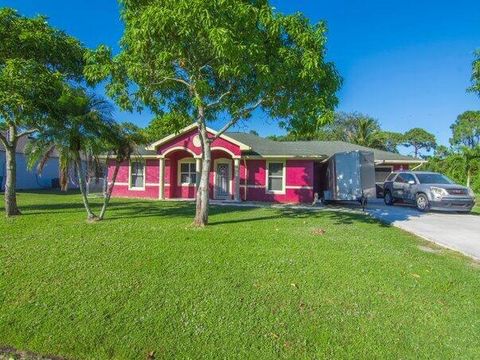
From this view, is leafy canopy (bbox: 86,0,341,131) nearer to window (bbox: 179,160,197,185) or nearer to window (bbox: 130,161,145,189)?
window (bbox: 179,160,197,185)

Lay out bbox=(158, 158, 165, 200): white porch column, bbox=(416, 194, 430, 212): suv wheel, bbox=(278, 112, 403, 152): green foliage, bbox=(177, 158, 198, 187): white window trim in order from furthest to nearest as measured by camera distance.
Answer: bbox=(278, 112, 403, 152): green foliage
bbox=(177, 158, 198, 187): white window trim
bbox=(158, 158, 165, 200): white porch column
bbox=(416, 194, 430, 212): suv wheel

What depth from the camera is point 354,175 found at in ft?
49.2

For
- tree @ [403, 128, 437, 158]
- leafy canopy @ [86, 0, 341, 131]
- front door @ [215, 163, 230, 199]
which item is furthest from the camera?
tree @ [403, 128, 437, 158]

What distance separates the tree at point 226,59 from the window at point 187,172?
10.4 m

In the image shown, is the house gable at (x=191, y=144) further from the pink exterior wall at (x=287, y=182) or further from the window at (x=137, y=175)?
the window at (x=137, y=175)

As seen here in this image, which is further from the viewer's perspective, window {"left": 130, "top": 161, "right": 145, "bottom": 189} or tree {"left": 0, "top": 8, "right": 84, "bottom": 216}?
window {"left": 130, "top": 161, "right": 145, "bottom": 189}

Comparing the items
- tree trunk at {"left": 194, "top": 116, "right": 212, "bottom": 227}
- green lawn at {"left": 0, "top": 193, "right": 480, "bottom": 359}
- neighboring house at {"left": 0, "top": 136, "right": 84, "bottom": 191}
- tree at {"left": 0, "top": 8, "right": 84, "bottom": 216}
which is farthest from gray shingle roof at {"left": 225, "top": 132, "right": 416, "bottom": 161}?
neighboring house at {"left": 0, "top": 136, "right": 84, "bottom": 191}

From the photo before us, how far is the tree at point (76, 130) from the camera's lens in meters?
10.2

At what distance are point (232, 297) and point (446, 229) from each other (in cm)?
861

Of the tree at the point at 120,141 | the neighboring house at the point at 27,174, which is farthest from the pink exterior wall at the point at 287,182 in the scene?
the neighboring house at the point at 27,174

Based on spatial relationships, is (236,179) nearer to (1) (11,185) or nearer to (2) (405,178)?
(2) (405,178)

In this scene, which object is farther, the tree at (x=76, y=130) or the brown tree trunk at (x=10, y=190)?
the brown tree trunk at (x=10, y=190)

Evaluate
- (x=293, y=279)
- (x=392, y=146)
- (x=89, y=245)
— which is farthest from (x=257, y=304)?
(x=392, y=146)

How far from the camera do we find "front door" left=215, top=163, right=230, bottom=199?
20.8 metres
